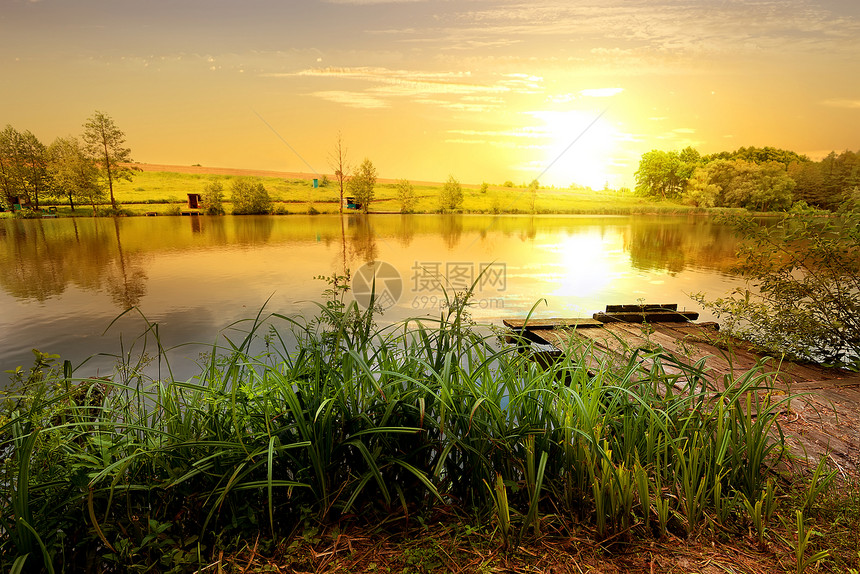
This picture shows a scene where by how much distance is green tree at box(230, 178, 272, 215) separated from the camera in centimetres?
3647

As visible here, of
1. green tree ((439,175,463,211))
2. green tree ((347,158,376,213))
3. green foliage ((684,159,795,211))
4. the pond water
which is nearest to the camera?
the pond water

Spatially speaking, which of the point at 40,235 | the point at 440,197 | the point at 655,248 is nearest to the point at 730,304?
the point at 655,248

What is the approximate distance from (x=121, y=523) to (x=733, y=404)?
2.21 m

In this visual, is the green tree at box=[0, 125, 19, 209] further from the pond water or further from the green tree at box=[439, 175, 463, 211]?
the green tree at box=[439, 175, 463, 211]

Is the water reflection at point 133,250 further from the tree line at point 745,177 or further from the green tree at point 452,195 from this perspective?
the green tree at point 452,195

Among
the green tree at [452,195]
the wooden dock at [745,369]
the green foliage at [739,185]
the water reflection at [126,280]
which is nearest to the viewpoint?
the wooden dock at [745,369]

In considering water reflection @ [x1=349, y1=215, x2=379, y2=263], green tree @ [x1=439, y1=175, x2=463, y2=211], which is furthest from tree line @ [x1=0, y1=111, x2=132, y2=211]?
green tree @ [x1=439, y1=175, x2=463, y2=211]

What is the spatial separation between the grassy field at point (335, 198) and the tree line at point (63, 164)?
12.3ft

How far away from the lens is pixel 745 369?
11.9 ft

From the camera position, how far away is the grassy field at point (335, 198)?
37.6 m

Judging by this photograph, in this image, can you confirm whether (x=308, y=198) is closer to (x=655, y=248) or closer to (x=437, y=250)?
(x=437, y=250)

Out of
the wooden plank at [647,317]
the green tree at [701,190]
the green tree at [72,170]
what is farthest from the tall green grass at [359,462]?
the green tree at [72,170]

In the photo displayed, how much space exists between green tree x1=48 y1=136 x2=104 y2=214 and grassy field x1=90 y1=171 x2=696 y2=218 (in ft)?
12.2

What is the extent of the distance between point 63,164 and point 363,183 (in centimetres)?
2256
